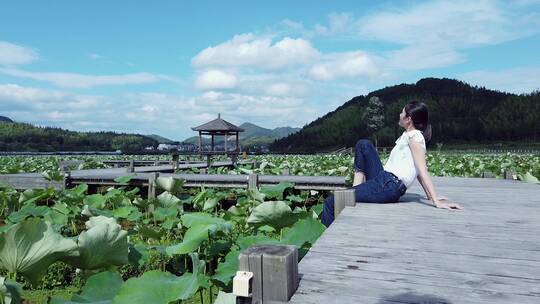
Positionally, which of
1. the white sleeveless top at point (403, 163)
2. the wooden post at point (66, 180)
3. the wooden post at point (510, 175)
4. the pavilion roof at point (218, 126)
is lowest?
the wooden post at point (66, 180)

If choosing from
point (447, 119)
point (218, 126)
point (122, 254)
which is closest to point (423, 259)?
point (122, 254)

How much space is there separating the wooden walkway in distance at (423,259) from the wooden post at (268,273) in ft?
0.22

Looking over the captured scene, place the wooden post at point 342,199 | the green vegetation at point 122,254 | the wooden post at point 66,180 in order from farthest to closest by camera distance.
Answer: the wooden post at point 66,180, the wooden post at point 342,199, the green vegetation at point 122,254

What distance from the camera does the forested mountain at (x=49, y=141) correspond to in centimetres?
5977

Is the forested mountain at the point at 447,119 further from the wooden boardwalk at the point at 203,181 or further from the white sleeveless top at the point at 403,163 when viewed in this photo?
the white sleeveless top at the point at 403,163

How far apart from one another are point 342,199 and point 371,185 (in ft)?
1.32

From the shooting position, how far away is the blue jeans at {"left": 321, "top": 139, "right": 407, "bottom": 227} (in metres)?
3.54

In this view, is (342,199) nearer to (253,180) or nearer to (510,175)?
(253,180)

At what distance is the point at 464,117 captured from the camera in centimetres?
6081

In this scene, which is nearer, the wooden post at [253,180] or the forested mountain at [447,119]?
the wooden post at [253,180]

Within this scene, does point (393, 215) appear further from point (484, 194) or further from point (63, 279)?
point (63, 279)

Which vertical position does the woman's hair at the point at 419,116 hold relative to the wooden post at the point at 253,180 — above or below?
above

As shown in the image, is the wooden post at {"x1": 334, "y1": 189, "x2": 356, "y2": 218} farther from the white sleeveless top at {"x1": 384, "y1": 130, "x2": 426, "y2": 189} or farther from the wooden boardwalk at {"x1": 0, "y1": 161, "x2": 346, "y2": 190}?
the wooden boardwalk at {"x1": 0, "y1": 161, "x2": 346, "y2": 190}

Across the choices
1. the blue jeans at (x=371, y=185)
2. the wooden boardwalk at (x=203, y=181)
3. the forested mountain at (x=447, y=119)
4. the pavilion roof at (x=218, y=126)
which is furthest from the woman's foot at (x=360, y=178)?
the forested mountain at (x=447, y=119)
